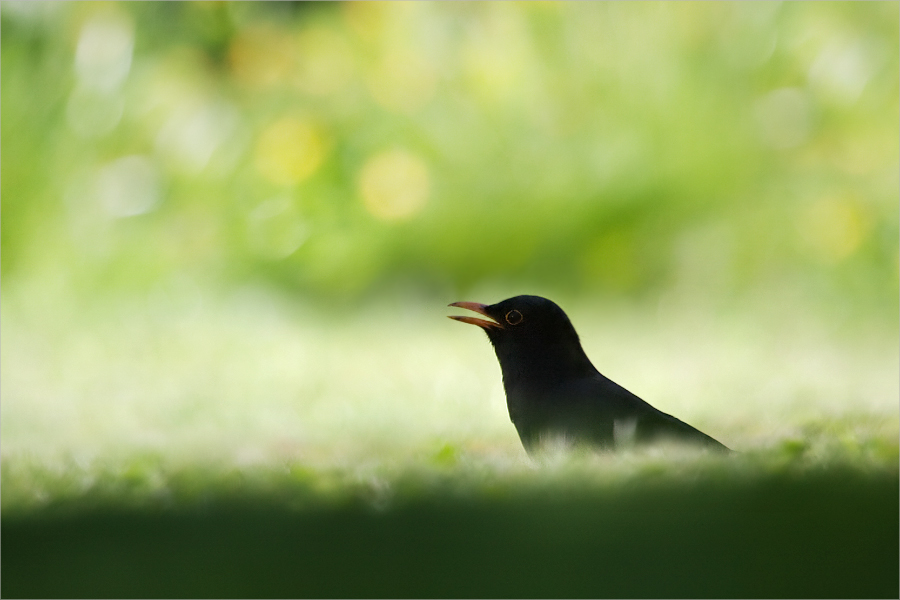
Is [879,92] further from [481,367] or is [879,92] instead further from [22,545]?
[22,545]

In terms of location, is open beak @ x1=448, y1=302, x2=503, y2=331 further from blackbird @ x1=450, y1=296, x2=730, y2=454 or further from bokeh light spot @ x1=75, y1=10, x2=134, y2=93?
bokeh light spot @ x1=75, y1=10, x2=134, y2=93

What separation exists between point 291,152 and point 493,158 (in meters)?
1.28

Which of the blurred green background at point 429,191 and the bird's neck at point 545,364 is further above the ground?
the blurred green background at point 429,191

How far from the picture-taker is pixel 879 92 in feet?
18.8

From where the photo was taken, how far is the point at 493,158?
589cm

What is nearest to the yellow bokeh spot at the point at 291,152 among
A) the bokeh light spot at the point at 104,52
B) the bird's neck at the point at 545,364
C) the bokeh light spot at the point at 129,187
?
the bokeh light spot at the point at 129,187

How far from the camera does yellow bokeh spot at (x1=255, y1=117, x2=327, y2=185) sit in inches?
239

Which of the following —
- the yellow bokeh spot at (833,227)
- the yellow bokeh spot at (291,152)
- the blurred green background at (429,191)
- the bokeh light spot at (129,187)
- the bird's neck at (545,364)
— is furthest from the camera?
the bokeh light spot at (129,187)

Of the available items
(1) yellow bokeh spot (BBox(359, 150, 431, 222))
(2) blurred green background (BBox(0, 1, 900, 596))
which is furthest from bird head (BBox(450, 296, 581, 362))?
(1) yellow bokeh spot (BBox(359, 150, 431, 222))

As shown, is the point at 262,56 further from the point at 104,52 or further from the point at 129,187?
the point at 129,187

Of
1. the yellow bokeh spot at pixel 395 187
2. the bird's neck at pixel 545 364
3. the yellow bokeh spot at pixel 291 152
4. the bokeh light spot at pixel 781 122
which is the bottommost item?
the bird's neck at pixel 545 364

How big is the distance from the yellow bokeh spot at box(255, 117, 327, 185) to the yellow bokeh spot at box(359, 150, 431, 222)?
1.23ft

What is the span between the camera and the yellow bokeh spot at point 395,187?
5844 millimetres

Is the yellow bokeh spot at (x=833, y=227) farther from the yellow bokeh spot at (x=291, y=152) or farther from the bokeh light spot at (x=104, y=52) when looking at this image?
the bokeh light spot at (x=104, y=52)
